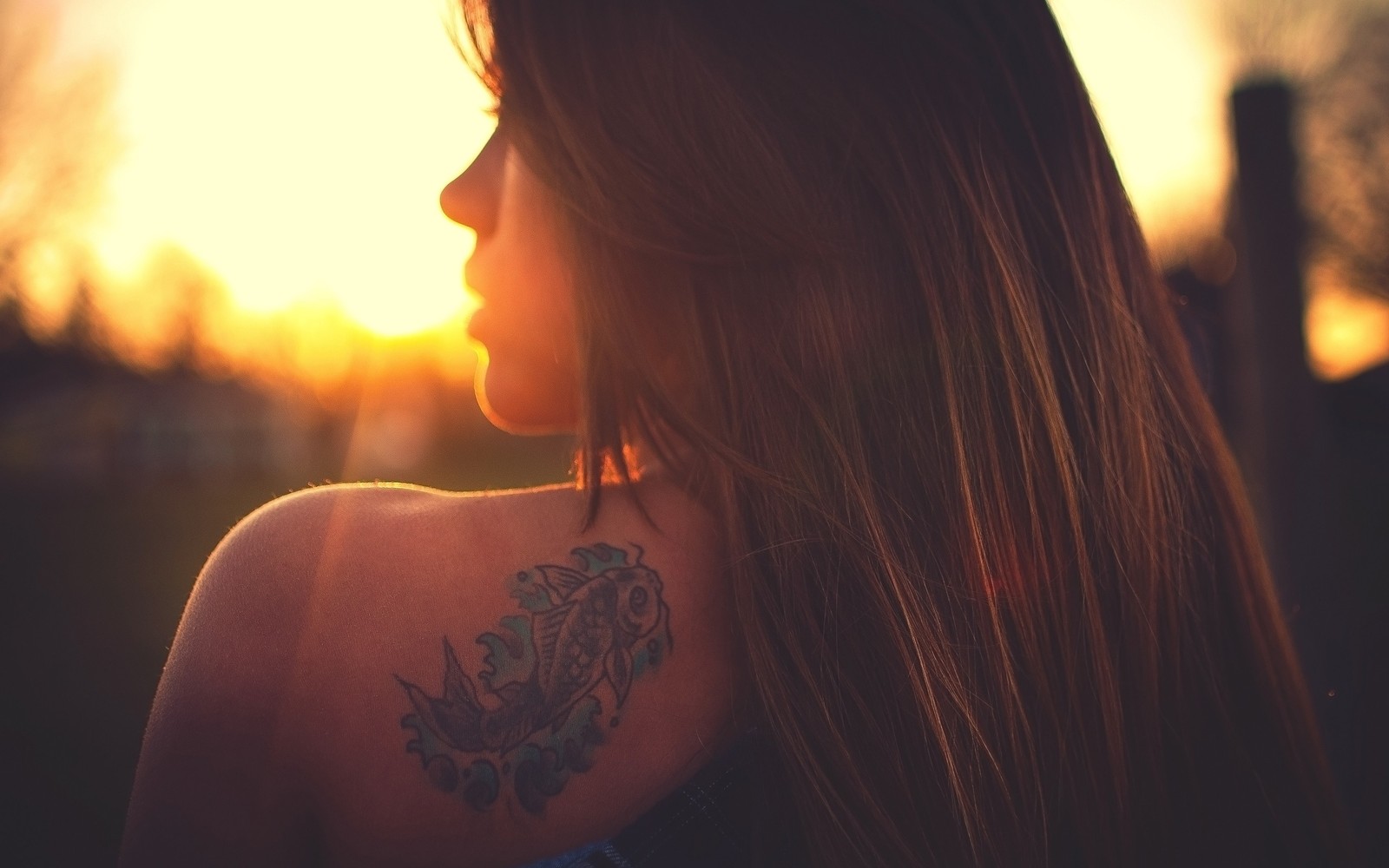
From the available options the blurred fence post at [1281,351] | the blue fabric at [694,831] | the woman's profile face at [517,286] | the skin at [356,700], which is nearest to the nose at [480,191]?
the woman's profile face at [517,286]

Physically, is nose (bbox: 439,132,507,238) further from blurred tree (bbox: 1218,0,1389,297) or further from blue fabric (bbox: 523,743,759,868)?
blurred tree (bbox: 1218,0,1389,297)

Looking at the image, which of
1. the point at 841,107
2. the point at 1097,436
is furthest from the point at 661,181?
the point at 1097,436

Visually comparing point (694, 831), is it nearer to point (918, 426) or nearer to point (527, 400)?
point (918, 426)

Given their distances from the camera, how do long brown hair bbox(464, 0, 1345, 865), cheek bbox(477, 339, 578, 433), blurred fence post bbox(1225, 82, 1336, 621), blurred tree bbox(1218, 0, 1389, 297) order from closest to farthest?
long brown hair bbox(464, 0, 1345, 865), cheek bbox(477, 339, 578, 433), blurred fence post bbox(1225, 82, 1336, 621), blurred tree bbox(1218, 0, 1389, 297)

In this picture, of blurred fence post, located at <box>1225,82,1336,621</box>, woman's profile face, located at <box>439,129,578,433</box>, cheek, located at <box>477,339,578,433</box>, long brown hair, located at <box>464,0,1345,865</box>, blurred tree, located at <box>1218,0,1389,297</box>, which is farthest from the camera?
blurred tree, located at <box>1218,0,1389,297</box>

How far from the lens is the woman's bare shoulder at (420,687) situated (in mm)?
911

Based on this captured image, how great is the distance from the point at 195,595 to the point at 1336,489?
11.3ft

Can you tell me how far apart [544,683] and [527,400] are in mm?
642

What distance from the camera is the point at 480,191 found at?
1.38 m

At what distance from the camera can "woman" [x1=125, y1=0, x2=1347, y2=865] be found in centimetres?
94

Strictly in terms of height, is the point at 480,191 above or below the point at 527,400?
above

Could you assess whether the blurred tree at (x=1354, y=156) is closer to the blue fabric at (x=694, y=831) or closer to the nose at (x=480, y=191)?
the nose at (x=480, y=191)

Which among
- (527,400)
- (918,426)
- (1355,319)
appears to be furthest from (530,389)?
(1355,319)

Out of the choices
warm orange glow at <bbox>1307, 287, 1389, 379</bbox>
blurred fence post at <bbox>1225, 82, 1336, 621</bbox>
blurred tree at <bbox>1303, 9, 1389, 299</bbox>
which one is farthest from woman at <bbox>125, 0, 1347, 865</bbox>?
warm orange glow at <bbox>1307, 287, 1389, 379</bbox>
